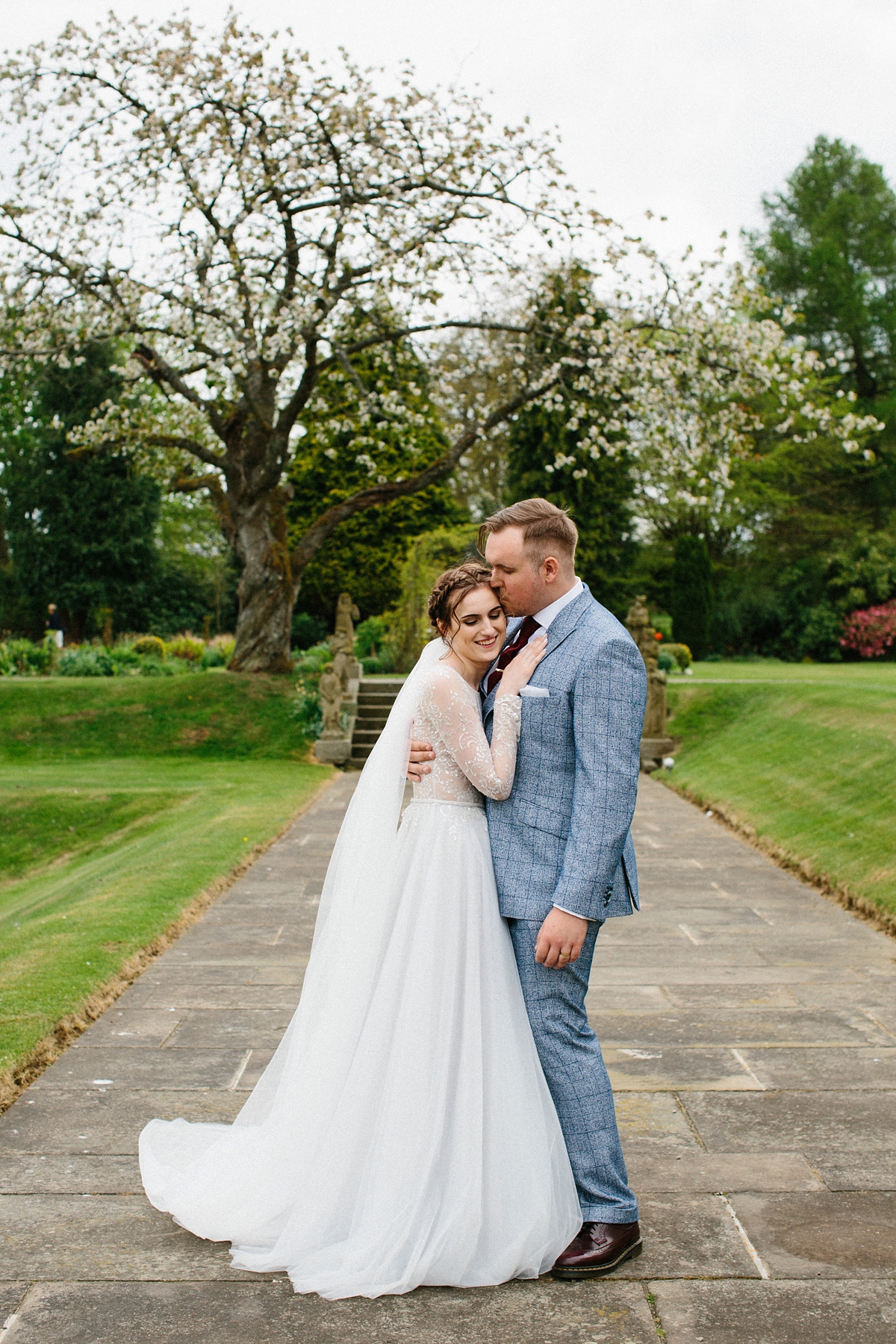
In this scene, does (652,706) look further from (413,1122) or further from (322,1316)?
(322,1316)

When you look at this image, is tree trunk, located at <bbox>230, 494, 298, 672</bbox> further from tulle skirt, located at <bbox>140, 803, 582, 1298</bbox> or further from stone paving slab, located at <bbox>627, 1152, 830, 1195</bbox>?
tulle skirt, located at <bbox>140, 803, 582, 1298</bbox>

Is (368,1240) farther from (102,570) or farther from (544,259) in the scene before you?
(102,570)

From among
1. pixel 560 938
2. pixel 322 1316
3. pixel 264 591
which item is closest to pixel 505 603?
pixel 560 938

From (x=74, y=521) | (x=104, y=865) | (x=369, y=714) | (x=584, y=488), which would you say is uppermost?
(x=584, y=488)

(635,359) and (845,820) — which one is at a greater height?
(635,359)

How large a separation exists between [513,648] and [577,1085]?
114 cm

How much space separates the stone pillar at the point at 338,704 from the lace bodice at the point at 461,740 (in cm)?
1325

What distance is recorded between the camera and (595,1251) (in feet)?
9.21

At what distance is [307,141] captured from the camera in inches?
647

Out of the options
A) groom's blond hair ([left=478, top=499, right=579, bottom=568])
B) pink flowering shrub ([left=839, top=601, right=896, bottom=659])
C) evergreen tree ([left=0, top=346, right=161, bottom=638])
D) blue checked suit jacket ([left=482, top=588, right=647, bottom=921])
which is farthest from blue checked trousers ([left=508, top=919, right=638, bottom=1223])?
evergreen tree ([left=0, top=346, right=161, bottom=638])

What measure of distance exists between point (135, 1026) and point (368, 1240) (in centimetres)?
236

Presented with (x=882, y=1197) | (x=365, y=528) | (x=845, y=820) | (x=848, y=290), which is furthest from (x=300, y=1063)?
(x=848, y=290)

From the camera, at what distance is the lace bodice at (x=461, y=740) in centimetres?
288

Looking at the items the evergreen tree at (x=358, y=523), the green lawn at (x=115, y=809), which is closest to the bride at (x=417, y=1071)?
the green lawn at (x=115, y=809)
